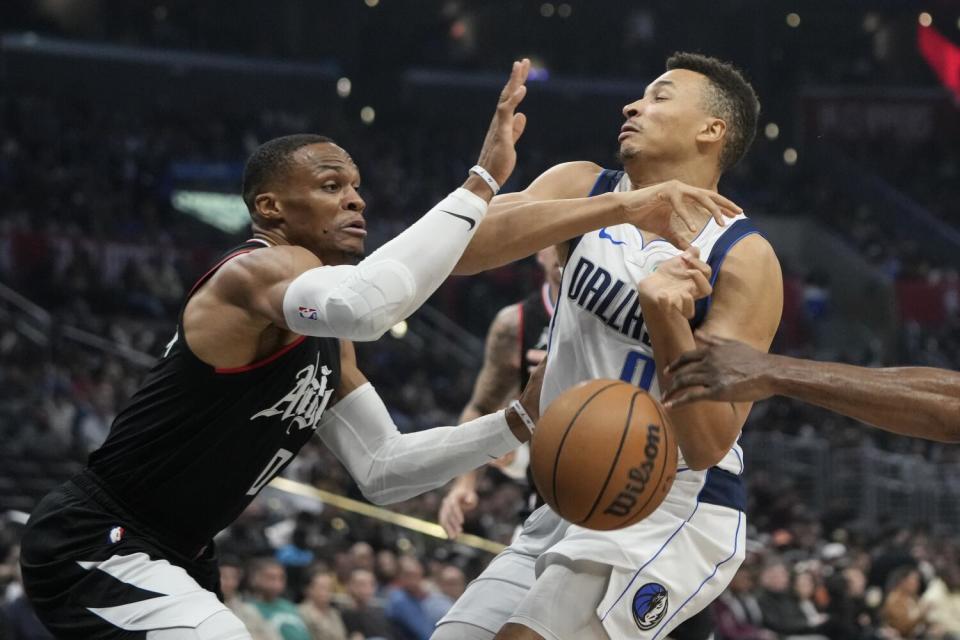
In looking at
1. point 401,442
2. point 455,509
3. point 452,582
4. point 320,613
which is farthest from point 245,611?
point 401,442

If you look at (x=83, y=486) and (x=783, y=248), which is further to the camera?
(x=783, y=248)

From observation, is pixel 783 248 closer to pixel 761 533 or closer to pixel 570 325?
pixel 761 533

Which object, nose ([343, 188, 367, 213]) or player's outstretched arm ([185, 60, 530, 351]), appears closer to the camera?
player's outstretched arm ([185, 60, 530, 351])

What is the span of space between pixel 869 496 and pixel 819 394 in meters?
15.8

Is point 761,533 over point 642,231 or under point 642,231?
under

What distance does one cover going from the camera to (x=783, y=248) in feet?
95.6

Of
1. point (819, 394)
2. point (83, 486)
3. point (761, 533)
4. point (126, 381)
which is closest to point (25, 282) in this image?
point (126, 381)

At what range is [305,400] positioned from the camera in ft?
14.6

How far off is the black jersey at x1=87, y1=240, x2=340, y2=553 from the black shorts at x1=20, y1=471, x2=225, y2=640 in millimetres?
69

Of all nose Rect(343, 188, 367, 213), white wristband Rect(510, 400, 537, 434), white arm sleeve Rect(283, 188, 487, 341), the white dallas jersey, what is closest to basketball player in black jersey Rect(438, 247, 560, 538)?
white wristband Rect(510, 400, 537, 434)

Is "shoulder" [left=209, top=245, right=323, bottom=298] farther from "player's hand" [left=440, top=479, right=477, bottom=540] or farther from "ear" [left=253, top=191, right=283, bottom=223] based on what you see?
"player's hand" [left=440, top=479, right=477, bottom=540]

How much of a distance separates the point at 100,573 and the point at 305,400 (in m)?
0.84

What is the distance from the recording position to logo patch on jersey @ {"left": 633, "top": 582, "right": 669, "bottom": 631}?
4.18 meters

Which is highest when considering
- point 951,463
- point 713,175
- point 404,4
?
point 713,175
